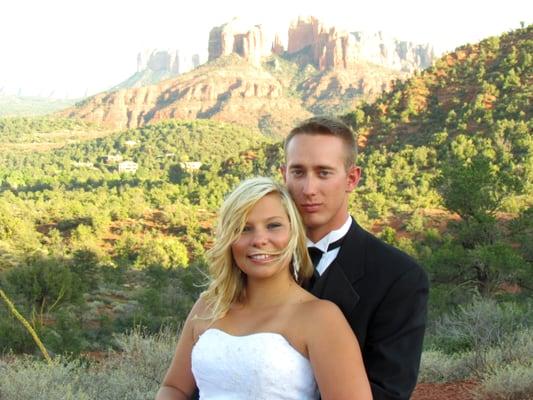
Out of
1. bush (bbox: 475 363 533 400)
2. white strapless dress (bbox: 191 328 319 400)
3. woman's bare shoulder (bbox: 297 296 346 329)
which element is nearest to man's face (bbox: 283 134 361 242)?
woman's bare shoulder (bbox: 297 296 346 329)

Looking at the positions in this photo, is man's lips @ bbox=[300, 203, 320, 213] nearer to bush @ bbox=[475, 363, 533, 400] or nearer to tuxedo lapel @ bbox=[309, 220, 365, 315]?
tuxedo lapel @ bbox=[309, 220, 365, 315]

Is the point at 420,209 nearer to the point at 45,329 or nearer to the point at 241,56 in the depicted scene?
the point at 45,329

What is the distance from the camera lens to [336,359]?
1813 millimetres

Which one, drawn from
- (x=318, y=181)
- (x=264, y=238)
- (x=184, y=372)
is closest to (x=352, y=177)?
(x=318, y=181)

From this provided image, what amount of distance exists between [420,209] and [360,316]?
82.5 ft

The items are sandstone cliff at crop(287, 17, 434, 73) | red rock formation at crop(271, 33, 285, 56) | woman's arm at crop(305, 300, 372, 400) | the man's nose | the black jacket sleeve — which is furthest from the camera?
red rock formation at crop(271, 33, 285, 56)

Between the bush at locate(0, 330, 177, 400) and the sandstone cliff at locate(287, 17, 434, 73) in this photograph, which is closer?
the bush at locate(0, 330, 177, 400)

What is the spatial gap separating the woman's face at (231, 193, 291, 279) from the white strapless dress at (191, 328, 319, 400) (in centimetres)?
21

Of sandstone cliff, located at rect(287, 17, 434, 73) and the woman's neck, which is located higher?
sandstone cliff, located at rect(287, 17, 434, 73)

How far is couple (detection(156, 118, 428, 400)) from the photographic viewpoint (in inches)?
74.2

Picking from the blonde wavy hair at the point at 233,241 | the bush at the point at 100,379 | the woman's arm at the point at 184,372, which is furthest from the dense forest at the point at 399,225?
the blonde wavy hair at the point at 233,241

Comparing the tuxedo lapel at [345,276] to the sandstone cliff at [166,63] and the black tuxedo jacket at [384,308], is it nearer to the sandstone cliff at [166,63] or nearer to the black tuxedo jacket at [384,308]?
the black tuxedo jacket at [384,308]

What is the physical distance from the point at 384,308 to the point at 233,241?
52 centimetres

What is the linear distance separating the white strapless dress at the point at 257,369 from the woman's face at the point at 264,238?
210 millimetres
